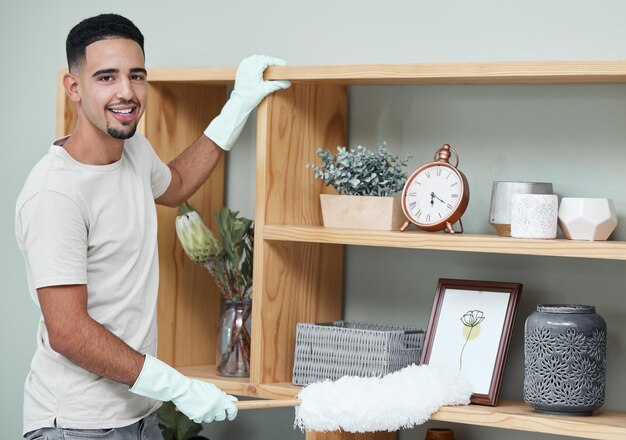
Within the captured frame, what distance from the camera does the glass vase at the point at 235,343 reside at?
7.84 ft

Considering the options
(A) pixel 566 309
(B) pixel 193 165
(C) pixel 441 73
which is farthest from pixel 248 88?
(A) pixel 566 309

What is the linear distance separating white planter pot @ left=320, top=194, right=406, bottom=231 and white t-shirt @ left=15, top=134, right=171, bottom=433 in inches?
15.8

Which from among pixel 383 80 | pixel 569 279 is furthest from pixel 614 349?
pixel 383 80

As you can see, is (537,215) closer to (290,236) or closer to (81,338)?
(290,236)

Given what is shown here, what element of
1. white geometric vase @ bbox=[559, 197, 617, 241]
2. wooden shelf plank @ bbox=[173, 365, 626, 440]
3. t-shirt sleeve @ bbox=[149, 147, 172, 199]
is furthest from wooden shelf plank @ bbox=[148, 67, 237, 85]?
white geometric vase @ bbox=[559, 197, 617, 241]

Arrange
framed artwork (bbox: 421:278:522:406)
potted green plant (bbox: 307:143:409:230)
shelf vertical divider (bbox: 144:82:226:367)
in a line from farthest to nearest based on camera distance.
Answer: shelf vertical divider (bbox: 144:82:226:367) → potted green plant (bbox: 307:143:409:230) → framed artwork (bbox: 421:278:522:406)

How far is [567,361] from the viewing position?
1987 millimetres

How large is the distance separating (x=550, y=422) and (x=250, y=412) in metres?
0.94

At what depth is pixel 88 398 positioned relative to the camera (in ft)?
6.52

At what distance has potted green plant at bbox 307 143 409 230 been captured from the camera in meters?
2.21

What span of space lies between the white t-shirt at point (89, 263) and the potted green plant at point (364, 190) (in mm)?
411

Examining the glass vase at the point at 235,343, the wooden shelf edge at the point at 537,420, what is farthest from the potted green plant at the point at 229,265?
the wooden shelf edge at the point at 537,420

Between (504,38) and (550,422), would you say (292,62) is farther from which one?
(550,422)

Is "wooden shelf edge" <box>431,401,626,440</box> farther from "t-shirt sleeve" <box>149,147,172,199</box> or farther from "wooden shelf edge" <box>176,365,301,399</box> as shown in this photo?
"t-shirt sleeve" <box>149,147,172,199</box>
